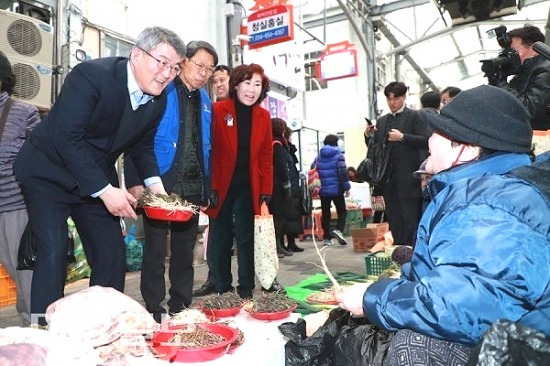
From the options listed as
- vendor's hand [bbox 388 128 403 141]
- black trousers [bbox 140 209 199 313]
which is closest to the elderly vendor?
black trousers [bbox 140 209 199 313]

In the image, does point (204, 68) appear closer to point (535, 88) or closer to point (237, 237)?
point (237, 237)

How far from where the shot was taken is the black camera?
3406 millimetres

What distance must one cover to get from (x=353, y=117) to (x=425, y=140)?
10878 millimetres

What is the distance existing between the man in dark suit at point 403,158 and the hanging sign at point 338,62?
280 inches

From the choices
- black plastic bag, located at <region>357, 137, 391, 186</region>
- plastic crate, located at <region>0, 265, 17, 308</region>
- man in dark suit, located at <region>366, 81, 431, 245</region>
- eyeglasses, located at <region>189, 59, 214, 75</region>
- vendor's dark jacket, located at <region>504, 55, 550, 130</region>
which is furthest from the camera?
black plastic bag, located at <region>357, 137, 391, 186</region>

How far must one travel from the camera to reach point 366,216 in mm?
10578

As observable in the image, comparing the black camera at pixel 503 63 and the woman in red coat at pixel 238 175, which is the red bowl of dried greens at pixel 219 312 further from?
the black camera at pixel 503 63

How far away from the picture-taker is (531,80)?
3.24m

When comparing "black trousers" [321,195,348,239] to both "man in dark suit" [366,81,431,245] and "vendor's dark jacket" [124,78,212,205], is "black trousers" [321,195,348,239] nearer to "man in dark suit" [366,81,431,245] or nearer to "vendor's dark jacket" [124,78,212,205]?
"man in dark suit" [366,81,431,245]

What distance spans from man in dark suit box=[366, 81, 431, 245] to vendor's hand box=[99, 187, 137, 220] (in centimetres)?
274

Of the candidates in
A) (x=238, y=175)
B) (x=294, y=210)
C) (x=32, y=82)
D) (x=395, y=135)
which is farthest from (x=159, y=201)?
(x=294, y=210)

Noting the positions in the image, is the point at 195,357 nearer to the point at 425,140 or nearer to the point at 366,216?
the point at 425,140

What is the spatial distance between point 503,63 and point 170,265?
2.80 metres

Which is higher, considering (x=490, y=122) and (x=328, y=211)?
(x=490, y=122)
